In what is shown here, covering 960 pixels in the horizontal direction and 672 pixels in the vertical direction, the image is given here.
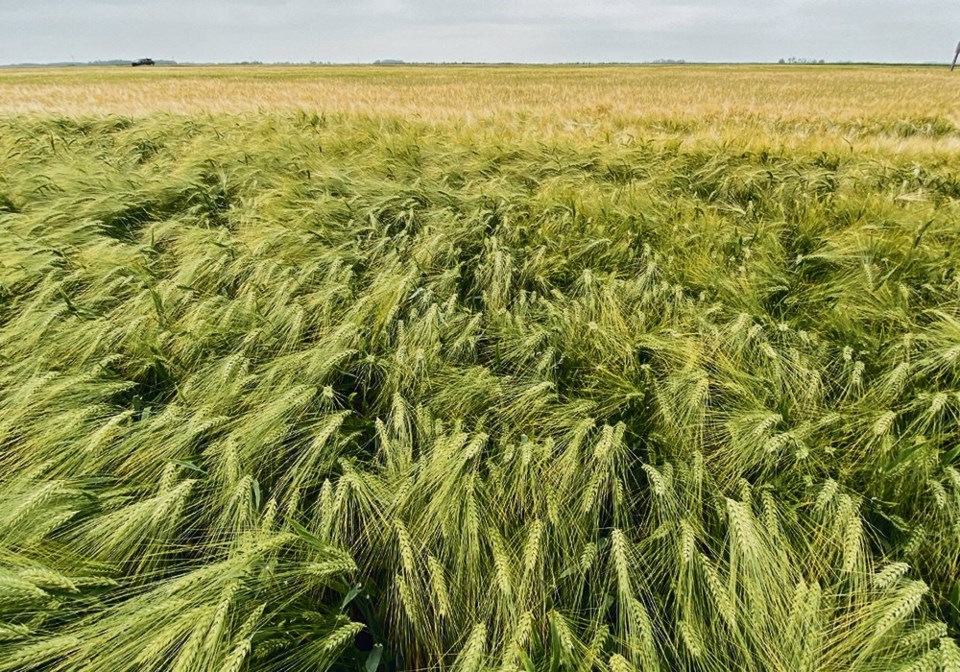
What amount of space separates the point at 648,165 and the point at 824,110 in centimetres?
632

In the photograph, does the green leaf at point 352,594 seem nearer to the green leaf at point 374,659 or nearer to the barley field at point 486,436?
the barley field at point 486,436

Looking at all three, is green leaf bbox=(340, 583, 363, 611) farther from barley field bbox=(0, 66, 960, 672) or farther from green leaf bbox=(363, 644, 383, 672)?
green leaf bbox=(363, 644, 383, 672)

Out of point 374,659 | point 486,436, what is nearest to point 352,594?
point 374,659

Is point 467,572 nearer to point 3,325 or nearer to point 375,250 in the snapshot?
point 375,250

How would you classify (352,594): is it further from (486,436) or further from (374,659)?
(486,436)

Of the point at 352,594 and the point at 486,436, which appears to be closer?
the point at 352,594

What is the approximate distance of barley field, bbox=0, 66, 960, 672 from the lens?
1206 mm

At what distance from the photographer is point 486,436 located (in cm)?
162

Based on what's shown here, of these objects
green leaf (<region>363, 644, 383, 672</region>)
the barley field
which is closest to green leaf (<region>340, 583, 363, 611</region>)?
the barley field

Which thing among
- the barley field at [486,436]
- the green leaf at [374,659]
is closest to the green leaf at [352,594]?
the barley field at [486,436]

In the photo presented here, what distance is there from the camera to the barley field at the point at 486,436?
1206 millimetres

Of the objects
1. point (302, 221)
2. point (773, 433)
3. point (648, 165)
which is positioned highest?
point (648, 165)

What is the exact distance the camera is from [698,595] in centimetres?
131

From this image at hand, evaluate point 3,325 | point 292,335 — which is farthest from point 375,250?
point 3,325
